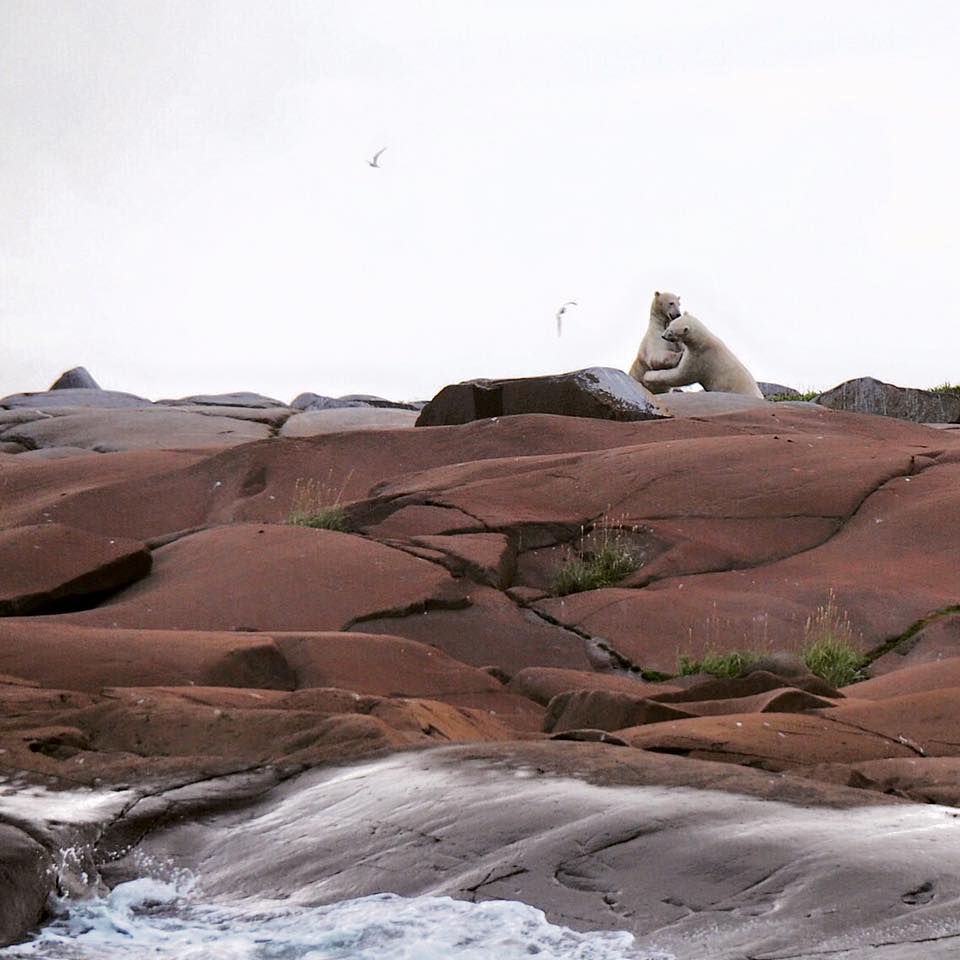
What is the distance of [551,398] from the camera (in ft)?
56.9

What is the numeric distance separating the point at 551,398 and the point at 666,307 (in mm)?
9185

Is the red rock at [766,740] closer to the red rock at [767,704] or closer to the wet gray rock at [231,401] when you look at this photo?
the red rock at [767,704]

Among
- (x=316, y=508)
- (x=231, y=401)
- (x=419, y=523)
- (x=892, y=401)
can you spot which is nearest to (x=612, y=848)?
(x=419, y=523)

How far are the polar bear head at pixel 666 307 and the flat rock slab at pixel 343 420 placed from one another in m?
6.11

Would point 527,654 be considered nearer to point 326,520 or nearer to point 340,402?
point 326,520

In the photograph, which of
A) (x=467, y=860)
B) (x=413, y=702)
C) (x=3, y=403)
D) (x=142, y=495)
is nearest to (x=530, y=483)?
(x=142, y=495)

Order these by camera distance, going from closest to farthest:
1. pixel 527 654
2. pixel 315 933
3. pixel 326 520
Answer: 1. pixel 315 933
2. pixel 527 654
3. pixel 326 520

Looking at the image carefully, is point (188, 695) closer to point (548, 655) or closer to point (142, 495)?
point (548, 655)

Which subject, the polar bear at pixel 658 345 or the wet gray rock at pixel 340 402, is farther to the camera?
the wet gray rock at pixel 340 402

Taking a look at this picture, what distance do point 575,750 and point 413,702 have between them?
158 centimetres

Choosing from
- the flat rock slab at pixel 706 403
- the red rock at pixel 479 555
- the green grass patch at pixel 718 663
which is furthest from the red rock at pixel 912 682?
the flat rock slab at pixel 706 403

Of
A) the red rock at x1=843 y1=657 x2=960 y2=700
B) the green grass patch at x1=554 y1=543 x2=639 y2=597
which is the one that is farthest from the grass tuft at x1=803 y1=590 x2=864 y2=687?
the green grass patch at x1=554 y1=543 x2=639 y2=597

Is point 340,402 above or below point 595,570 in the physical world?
above

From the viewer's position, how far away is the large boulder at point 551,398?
16984 millimetres
